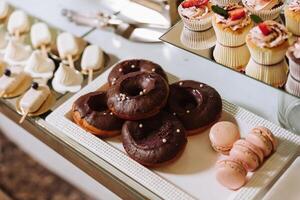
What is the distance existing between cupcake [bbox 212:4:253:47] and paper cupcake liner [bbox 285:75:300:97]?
0.16 metres

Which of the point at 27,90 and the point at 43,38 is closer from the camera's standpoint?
the point at 27,90

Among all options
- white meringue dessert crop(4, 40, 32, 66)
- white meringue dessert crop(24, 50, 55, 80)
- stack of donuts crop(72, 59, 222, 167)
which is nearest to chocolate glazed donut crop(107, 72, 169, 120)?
stack of donuts crop(72, 59, 222, 167)

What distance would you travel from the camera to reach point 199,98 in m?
1.24

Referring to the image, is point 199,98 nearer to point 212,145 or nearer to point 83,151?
point 212,145

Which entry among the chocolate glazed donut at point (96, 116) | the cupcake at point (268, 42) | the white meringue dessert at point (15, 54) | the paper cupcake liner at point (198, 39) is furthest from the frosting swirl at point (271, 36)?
the white meringue dessert at point (15, 54)

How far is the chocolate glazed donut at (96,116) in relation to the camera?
1239mm

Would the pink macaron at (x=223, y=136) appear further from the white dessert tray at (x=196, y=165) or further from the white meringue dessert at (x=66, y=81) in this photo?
the white meringue dessert at (x=66, y=81)

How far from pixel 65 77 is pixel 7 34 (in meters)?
0.37

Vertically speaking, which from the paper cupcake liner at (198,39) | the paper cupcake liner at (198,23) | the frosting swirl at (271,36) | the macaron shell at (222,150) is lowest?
the macaron shell at (222,150)

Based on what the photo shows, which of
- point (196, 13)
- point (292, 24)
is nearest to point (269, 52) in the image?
point (292, 24)

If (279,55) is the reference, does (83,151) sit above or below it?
below

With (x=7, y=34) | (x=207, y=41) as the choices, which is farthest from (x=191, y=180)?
(x=7, y=34)

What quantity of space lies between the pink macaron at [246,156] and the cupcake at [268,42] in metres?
0.18

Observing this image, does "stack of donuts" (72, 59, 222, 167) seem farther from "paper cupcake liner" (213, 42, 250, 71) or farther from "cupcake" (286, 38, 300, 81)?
"cupcake" (286, 38, 300, 81)
